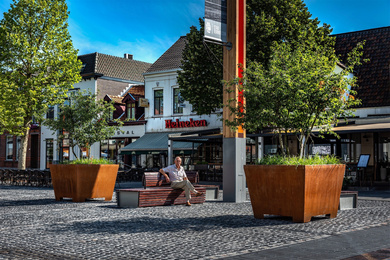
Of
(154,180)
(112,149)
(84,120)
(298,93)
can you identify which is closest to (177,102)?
(112,149)

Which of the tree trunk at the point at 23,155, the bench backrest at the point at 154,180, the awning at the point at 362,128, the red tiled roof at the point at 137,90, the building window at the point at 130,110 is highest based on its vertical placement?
the red tiled roof at the point at 137,90

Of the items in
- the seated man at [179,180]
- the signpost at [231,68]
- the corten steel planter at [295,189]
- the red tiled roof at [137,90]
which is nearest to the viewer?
the corten steel planter at [295,189]

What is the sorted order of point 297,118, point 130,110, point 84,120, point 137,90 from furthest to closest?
point 137,90 → point 130,110 → point 84,120 → point 297,118

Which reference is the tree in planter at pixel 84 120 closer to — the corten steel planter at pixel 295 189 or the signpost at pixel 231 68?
the signpost at pixel 231 68

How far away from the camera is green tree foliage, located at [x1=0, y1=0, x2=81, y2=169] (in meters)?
28.9

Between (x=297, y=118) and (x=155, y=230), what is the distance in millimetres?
3882

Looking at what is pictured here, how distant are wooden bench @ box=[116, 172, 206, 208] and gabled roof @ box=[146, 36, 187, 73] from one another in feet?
76.4

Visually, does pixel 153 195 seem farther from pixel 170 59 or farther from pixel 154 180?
pixel 170 59

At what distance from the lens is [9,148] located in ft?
173

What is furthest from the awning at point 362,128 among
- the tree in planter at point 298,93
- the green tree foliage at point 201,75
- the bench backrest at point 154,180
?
the tree in planter at point 298,93

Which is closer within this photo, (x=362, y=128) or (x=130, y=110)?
(x=362, y=128)

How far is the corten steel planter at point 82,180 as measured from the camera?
52.6ft

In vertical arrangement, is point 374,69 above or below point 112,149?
above

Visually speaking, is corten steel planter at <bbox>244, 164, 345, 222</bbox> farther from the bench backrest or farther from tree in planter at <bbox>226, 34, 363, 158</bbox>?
the bench backrest
